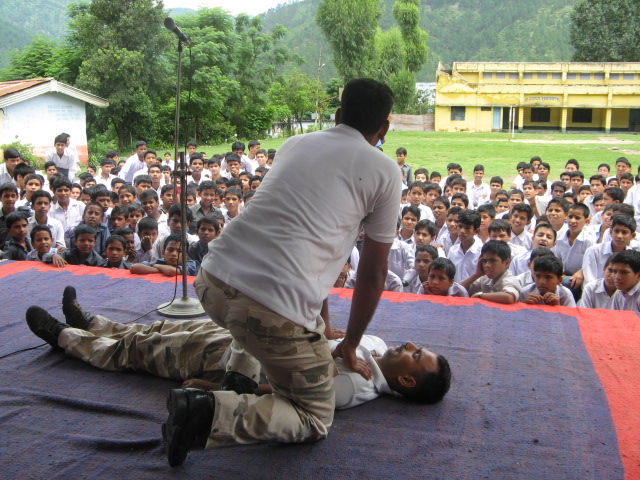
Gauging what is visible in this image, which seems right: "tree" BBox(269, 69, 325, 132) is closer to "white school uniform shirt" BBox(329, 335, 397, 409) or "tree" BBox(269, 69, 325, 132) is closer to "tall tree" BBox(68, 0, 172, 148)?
"tall tree" BBox(68, 0, 172, 148)

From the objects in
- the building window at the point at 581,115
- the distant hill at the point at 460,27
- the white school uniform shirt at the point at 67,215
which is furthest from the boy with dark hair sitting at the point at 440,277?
the distant hill at the point at 460,27

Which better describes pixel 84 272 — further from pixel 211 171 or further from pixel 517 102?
pixel 517 102

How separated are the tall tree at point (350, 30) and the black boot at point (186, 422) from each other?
26.6m

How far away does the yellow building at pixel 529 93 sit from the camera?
93.2 feet

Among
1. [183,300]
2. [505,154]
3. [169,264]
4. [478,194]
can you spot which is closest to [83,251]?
[169,264]

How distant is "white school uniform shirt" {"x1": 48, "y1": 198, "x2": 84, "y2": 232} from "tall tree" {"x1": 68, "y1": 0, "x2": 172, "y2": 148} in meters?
11.6

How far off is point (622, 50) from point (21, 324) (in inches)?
1413

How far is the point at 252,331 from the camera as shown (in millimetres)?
1859

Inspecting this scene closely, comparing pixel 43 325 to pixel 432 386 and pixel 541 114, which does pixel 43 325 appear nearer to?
pixel 432 386

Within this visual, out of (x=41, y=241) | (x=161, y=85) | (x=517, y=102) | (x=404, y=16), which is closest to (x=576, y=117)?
(x=517, y=102)

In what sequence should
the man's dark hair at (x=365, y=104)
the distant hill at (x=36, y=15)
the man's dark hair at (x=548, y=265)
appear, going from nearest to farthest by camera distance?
the man's dark hair at (x=365, y=104) → the man's dark hair at (x=548, y=265) → the distant hill at (x=36, y=15)

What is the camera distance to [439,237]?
535 centimetres

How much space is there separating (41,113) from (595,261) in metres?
12.3

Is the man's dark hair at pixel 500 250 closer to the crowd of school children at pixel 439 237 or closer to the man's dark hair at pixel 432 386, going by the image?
the crowd of school children at pixel 439 237
